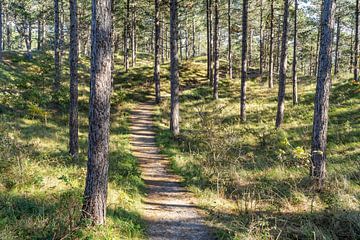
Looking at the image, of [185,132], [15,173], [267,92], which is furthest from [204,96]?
[15,173]

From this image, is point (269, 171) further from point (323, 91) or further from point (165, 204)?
point (165, 204)

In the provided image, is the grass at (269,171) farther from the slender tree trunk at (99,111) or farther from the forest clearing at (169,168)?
the slender tree trunk at (99,111)

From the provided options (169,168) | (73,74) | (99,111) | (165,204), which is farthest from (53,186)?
(73,74)

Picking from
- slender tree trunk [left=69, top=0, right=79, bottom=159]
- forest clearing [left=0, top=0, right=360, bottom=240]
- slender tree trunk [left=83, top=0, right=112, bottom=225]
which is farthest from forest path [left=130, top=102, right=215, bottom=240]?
slender tree trunk [left=69, top=0, right=79, bottom=159]

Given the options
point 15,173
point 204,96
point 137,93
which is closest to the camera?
point 15,173

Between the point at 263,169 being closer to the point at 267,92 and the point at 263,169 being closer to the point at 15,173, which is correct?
the point at 15,173

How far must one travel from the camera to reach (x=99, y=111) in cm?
582

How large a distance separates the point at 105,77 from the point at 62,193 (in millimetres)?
3211

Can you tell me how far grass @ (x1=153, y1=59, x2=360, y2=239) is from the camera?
638cm

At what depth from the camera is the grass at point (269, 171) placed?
6375mm

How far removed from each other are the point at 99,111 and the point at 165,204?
3.84m

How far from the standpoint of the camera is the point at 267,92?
1126 inches

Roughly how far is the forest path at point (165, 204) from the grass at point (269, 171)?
13.9 inches

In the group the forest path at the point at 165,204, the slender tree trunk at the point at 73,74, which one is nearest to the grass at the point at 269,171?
the forest path at the point at 165,204
